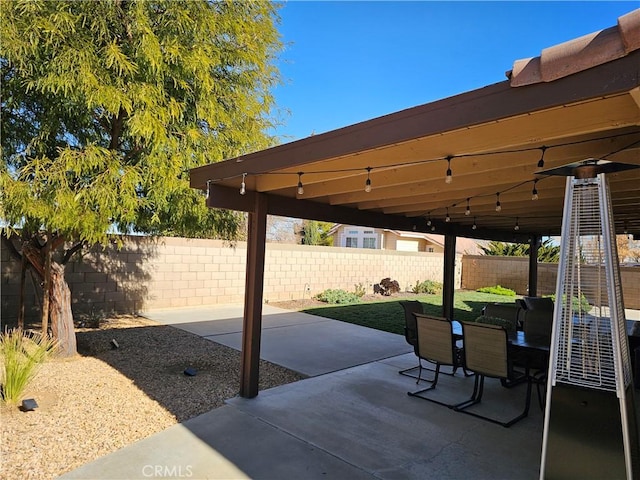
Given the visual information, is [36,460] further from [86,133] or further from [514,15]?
[514,15]

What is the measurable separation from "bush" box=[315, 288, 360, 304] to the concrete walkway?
7.13 m

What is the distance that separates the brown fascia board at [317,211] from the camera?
13.5ft

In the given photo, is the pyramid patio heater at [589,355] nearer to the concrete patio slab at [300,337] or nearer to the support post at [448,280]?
the concrete patio slab at [300,337]

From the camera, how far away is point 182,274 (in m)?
10.1

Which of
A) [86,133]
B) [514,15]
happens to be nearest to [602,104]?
[86,133]

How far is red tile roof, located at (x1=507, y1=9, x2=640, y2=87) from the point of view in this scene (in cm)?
163

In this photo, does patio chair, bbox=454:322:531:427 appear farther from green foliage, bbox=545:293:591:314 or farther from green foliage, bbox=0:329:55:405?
green foliage, bbox=0:329:55:405

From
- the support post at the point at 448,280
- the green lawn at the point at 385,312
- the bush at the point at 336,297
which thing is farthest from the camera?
the bush at the point at 336,297

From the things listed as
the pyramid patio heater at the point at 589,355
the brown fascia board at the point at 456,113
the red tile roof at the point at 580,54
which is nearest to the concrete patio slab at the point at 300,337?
the brown fascia board at the point at 456,113

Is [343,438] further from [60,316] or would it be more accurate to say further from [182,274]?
[182,274]

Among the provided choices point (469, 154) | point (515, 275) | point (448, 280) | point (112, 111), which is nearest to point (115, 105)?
point (112, 111)

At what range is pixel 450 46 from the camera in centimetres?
781

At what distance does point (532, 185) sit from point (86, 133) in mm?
5134

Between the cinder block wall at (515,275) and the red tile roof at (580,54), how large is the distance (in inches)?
543
